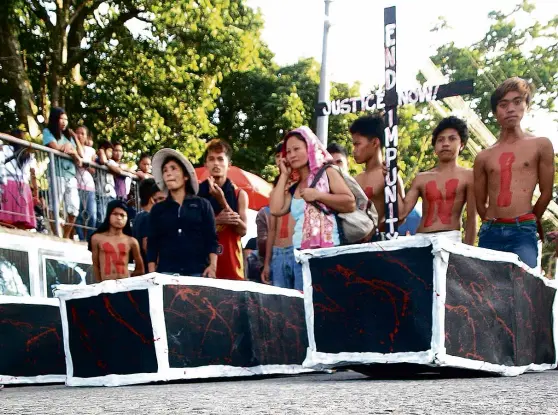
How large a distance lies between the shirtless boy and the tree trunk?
943cm

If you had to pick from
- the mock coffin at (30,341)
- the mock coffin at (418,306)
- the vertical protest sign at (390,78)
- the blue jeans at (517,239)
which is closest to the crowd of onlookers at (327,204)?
the blue jeans at (517,239)

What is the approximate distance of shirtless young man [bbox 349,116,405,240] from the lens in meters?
7.25

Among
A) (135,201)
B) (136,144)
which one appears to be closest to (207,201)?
(135,201)

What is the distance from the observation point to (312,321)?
579cm

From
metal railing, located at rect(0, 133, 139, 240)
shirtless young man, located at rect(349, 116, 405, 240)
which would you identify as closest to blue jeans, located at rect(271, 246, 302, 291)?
shirtless young man, located at rect(349, 116, 405, 240)

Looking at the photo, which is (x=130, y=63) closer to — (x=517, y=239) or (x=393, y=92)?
(x=393, y=92)

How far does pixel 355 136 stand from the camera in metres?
7.28

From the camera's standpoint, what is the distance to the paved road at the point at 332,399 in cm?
358

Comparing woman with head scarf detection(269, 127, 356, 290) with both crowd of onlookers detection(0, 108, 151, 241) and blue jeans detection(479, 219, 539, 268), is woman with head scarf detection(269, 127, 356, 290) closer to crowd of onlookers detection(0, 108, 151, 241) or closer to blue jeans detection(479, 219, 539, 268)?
blue jeans detection(479, 219, 539, 268)

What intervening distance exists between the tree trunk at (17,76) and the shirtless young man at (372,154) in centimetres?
1136

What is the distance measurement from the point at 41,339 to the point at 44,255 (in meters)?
3.97

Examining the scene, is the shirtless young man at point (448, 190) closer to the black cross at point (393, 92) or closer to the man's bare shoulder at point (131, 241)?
the black cross at point (393, 92)

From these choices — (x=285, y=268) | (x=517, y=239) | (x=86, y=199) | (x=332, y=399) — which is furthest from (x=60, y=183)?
(x=332, y=399)

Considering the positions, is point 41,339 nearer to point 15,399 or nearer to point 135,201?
point 15,399
